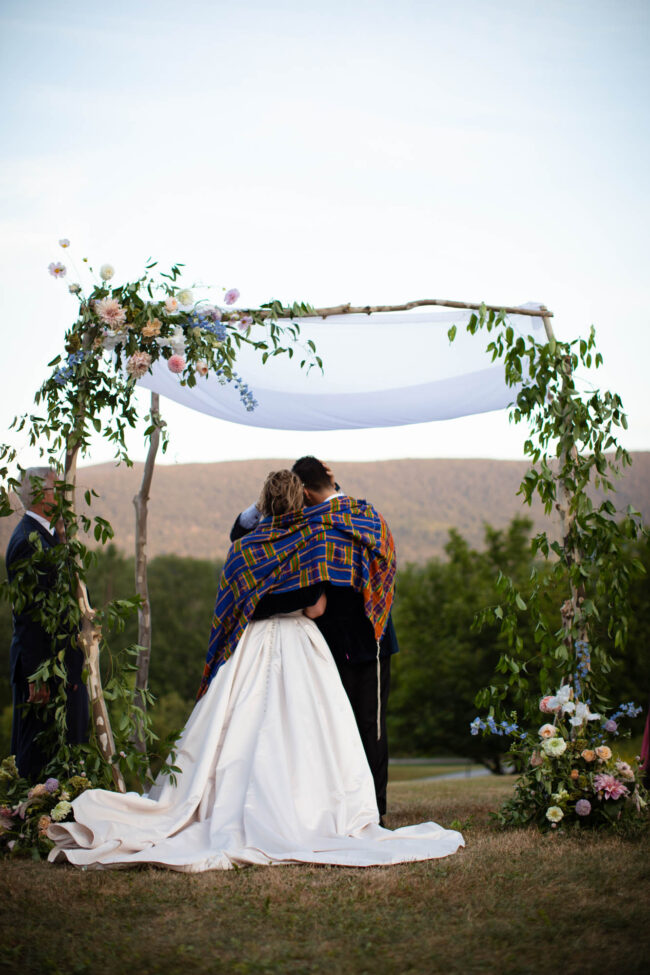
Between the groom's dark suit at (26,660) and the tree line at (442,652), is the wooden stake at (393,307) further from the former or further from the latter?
the tree line at (442,652)

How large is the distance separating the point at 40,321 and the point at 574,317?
108 inches

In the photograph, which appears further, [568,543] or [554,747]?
[568,543]

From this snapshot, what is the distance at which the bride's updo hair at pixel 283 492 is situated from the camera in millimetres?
3805

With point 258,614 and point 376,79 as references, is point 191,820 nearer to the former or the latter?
point 258,614

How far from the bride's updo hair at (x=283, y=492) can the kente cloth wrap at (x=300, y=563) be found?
1.5 inches

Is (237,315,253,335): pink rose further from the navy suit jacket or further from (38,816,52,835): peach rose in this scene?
(38,816,52,835): peach rose

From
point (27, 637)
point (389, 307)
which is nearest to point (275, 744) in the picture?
point (27, 637)

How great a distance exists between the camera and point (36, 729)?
3.96 m

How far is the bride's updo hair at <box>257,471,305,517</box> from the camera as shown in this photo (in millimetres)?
3805

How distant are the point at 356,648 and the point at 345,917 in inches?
63.6

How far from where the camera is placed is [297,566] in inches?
A: 145

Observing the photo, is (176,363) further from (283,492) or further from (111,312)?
(283,492)

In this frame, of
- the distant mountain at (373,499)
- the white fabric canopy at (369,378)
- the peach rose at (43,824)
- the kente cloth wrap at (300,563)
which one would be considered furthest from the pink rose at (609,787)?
the distant mountain at (373,499)

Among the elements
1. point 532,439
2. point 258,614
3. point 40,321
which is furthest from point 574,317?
point 40,321
